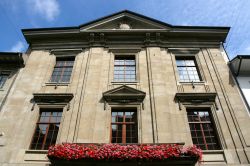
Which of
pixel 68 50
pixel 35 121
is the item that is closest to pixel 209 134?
pixel 35 121

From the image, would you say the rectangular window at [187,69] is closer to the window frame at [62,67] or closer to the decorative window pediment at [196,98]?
the decorative window pediment at [196,98]

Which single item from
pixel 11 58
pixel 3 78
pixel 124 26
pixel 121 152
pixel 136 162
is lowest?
pixel 136 162

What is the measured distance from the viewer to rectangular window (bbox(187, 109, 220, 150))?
38.3ft

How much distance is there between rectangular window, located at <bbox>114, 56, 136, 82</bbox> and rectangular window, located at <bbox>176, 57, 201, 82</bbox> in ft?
10.2

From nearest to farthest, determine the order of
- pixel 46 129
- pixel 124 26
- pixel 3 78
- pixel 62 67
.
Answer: pixel 46 129 → pixel 3 78 → pixel 62 67 → pixel 124 26

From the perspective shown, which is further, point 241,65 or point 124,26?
point 124,26

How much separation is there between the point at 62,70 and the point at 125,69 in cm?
429

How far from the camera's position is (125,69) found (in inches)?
612

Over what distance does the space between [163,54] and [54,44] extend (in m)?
8.02

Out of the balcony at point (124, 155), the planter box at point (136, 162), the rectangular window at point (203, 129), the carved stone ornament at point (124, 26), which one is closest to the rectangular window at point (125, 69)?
the carved stone ornament at point (124, 26)

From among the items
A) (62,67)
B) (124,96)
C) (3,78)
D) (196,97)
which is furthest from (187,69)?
(3,78)

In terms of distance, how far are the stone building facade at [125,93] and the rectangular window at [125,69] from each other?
67mm

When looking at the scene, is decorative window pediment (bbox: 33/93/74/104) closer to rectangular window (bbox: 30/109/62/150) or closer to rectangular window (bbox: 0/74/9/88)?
rectangular window (bbox: 30/109/62/150)

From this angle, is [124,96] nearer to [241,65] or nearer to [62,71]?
[62,71]
